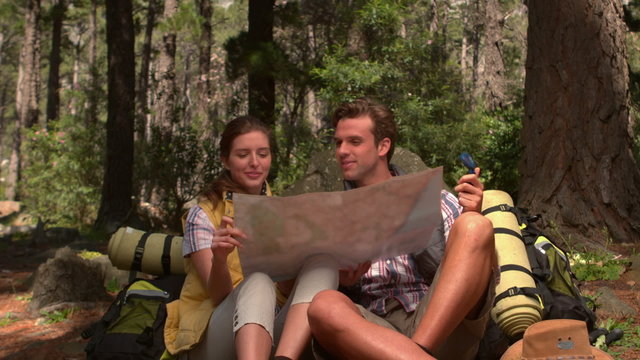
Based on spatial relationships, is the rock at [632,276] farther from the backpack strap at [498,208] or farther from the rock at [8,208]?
the rock at [8,208]

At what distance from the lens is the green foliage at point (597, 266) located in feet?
15.6

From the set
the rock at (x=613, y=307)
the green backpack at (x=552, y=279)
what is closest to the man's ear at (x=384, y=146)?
the green backpack at (x=552, y=279)

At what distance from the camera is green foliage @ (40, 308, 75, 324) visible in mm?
5148

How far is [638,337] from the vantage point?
142 inches

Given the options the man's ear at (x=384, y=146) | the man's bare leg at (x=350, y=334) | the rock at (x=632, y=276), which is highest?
the man's ear at (x=384, y=146)

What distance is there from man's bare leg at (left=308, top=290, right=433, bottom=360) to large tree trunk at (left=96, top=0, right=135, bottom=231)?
8552 millimetres

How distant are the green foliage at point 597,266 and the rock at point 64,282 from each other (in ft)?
12.0

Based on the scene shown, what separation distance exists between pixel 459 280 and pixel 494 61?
15058 millimetres

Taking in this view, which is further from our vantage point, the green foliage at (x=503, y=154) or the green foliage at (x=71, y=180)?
the green foliage at (x=71, y=180)

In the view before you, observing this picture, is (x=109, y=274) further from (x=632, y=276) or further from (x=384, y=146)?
(x=632, y=276)

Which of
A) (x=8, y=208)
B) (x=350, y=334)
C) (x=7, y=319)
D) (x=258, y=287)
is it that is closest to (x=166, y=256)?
(x=258, y=287)

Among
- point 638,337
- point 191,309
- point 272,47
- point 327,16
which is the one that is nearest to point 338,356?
point 191,309

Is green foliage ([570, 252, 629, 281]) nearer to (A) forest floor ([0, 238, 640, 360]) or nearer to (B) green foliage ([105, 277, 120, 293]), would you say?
(A) forest floor ([0, 238, 640, 360])

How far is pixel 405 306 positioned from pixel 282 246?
0.60 m
